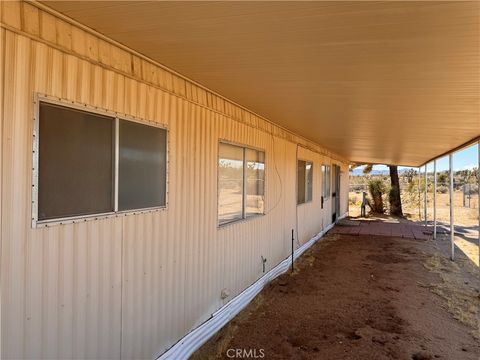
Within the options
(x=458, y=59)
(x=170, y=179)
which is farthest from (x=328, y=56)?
(x=170, y=179)

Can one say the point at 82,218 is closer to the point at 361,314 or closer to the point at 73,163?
the point at 73,163

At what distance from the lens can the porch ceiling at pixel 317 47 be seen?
1805 millimetres

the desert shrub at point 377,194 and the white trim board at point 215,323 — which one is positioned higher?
the desert shrub at point 377,194

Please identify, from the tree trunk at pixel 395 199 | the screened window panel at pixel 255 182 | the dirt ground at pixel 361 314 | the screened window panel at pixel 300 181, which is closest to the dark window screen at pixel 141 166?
the dirt ground at pixel 361 314

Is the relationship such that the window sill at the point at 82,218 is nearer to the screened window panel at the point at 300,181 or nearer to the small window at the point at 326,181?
the screened window panel at the point at 300,181

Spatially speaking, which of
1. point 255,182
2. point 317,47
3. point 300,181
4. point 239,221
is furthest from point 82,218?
point 300,181

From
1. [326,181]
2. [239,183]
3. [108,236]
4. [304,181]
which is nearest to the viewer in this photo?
[108,236]

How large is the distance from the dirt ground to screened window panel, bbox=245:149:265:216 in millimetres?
1233

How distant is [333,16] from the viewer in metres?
1.83

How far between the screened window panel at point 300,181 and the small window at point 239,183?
2327mm

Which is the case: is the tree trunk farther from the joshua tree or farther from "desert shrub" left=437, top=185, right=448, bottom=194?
"desert shrub" left=437, top=185, right=448, bottom=194

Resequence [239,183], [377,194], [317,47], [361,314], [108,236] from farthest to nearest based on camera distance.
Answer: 1. [377,194]
2. [239,183]
3. [361,314]
4. [108,236]
5. [317,47]

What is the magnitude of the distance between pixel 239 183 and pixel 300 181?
3.38 meters

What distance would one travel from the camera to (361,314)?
14.1ft
